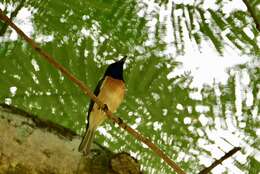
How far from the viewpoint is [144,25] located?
2.22 meters

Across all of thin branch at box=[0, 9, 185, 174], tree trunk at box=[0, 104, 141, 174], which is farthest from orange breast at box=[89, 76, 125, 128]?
thin branch at box=[0, 9, 185, 174]

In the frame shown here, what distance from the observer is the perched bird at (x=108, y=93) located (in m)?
2.17

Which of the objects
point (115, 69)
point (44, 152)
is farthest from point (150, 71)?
point (44, 152)

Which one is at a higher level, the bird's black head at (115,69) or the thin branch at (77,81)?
the thin branch at (77,81)

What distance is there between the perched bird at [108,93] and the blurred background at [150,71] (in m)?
0.05

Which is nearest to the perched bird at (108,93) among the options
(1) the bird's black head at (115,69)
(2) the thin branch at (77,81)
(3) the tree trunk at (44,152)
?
(1) the bird's black head at (115,69)

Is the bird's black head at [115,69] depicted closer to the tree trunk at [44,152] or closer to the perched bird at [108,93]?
the perched bird at [108,93]

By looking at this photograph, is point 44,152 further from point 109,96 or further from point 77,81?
point 109,96

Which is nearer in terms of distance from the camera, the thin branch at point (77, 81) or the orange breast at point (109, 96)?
the thin branch at point (77, 81)

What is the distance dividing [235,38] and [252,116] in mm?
290

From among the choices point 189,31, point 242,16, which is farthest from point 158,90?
point 242,16

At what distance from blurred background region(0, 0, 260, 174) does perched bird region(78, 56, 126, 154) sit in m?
0.05

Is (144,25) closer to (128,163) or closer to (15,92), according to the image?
(15,92)

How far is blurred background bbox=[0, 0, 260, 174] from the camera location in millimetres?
2133
